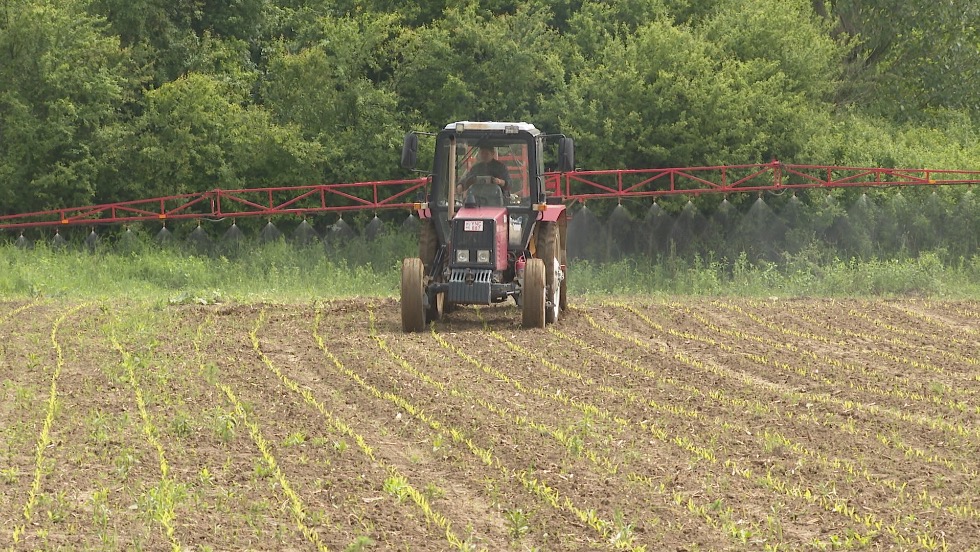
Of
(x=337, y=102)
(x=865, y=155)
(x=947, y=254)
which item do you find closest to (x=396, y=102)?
(x=337, y=102)

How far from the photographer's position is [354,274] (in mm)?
27125

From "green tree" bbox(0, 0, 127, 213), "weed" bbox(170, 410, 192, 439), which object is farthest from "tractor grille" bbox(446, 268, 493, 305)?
"green tree" bbox(0, 0, 127, 213)

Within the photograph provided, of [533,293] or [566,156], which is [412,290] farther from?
[566,156]

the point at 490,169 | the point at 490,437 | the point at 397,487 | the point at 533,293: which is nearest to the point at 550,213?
the point at 490,169

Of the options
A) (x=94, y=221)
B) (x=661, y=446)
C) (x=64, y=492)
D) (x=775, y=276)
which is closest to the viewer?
(x=64, y=492)

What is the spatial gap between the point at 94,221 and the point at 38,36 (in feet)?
17.1

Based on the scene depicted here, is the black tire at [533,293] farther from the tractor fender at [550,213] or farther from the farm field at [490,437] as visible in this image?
the tractor fender at [550,213]

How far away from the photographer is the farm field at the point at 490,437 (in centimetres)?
811

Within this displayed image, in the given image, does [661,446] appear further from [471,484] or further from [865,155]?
[865,155]

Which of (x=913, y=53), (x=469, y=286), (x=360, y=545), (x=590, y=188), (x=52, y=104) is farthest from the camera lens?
(x=913, y=53)

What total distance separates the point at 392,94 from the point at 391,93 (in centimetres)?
6

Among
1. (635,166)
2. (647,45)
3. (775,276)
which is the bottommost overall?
(775,276)

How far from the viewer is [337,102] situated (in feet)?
105

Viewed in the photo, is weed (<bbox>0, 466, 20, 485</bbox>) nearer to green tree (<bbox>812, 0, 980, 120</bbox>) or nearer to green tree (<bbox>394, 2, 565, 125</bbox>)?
green tree (<bbox>394, 2, 565, 125</bbox>)
